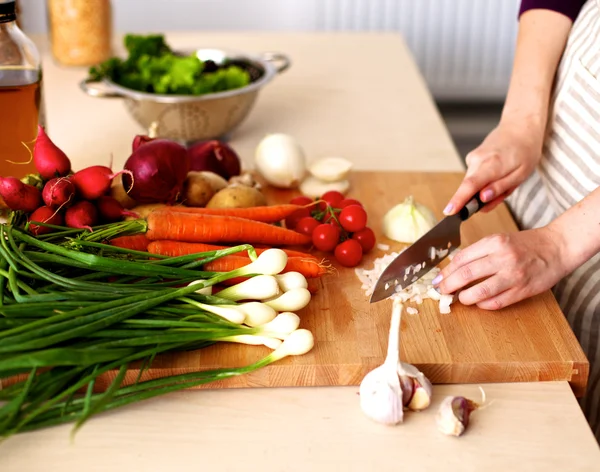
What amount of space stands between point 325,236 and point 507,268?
0.33 m

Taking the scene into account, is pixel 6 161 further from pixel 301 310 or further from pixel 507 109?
pixel 507 109

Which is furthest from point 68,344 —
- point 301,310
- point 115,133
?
point 115,133

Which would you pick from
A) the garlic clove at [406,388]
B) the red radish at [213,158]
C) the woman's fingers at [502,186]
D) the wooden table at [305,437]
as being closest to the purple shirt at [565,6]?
the woman's fingers at [502,186]

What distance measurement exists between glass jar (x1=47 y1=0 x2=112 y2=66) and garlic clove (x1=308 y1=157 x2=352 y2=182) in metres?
0.96

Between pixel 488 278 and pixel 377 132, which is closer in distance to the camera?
pixel 488 278

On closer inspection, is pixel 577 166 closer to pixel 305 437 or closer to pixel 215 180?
pixel 215 180

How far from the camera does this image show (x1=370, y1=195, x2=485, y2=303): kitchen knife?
1.17 metres

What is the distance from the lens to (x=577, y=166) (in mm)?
1445

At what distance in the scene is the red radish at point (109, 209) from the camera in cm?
127

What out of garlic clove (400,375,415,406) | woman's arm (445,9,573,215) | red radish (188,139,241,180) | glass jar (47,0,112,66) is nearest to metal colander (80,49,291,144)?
red radish (188,139,241,180)

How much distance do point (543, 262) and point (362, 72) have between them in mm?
1327

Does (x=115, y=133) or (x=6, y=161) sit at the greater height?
(x=6, y=161)

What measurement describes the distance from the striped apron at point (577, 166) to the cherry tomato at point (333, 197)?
0.43m

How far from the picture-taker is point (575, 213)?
1.20 meters
